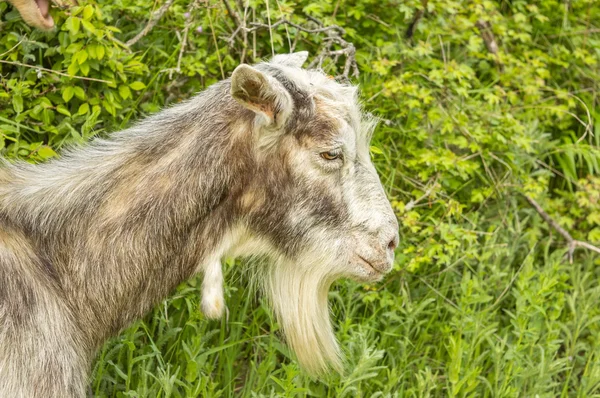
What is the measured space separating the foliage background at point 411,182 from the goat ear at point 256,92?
1.05m

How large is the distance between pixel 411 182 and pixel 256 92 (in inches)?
88.2

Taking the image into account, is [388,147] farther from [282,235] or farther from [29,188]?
[29,188]

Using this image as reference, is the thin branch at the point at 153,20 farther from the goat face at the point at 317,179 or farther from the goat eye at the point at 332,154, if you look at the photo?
the goat eye at the point at 332,154

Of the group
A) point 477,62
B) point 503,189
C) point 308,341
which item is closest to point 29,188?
point 308,341

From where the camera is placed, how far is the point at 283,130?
355cm

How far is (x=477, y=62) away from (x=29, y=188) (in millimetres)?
3718

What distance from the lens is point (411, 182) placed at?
5523mm

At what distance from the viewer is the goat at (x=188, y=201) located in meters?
3.52

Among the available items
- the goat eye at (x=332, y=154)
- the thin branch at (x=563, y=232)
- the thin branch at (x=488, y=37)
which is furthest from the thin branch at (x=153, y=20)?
the thin branch at (x=563, y=232)

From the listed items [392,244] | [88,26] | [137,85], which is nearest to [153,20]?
[137,85]

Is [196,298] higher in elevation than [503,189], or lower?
higher

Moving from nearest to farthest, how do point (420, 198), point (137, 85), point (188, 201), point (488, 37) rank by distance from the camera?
1. point (188, 201)
2. point (137, 85)
3. point (420, 198)
4. point (488, 37)

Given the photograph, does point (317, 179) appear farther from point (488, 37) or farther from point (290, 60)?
point (488, 37)

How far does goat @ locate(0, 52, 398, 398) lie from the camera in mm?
3516
